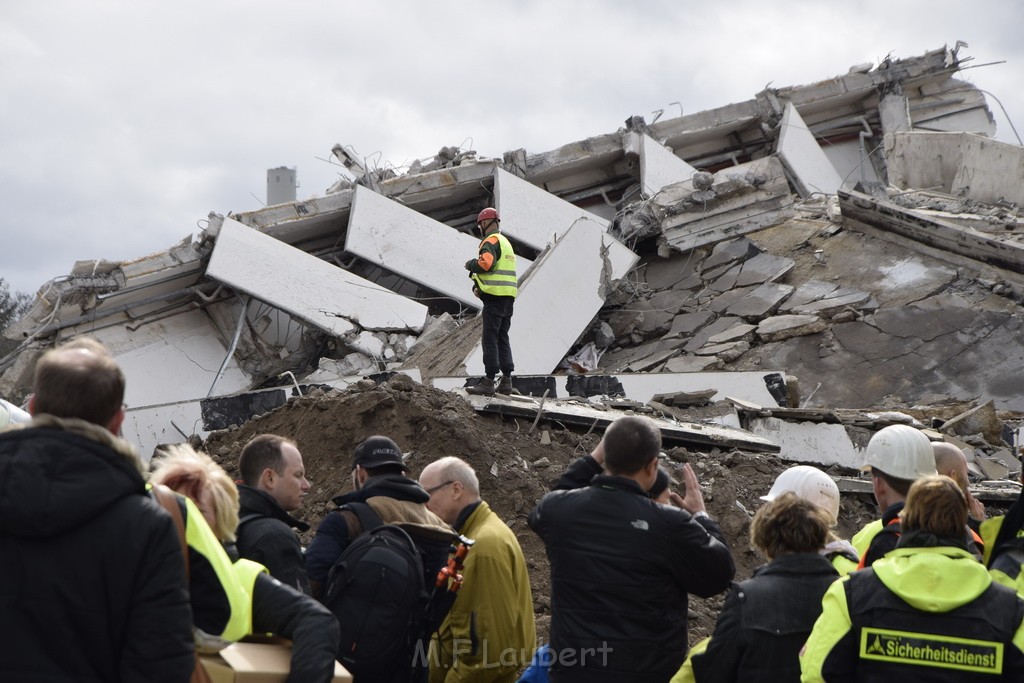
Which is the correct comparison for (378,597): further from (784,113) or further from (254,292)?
(784,113)

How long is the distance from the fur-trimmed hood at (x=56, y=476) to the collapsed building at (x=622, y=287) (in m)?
6.77

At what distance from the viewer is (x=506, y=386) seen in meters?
8.34

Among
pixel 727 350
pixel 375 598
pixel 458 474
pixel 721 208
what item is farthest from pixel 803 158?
pixel 375 598

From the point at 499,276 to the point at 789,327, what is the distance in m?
5.20

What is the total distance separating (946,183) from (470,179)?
7390mm

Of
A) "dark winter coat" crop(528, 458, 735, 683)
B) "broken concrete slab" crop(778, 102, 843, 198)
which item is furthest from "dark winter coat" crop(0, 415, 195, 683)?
"broken concrete slab" crop(778, 102, 843, 198)

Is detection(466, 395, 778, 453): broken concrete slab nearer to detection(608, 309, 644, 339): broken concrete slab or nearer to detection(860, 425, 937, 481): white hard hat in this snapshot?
detection(860, 425, 937, 481): white hard hat

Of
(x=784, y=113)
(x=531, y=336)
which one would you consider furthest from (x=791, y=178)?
(x=531, y=336)

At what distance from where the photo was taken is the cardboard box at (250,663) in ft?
8.16

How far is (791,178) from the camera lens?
1578 cm

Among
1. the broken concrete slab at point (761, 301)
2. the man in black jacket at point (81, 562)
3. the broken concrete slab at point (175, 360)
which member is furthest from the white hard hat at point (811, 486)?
the broken concrete slab at point (175, 360)

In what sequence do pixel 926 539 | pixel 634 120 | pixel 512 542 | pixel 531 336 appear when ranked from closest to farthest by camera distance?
pixel 926 539 < pixel 512 542 < pixel 531 336 < pixel 634 120

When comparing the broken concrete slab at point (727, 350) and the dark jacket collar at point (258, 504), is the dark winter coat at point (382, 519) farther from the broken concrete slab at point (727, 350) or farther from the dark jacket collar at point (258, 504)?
the broken concrete slab at point (727, 350)

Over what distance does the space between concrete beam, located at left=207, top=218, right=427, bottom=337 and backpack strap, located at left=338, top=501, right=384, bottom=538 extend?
8.87 meters
